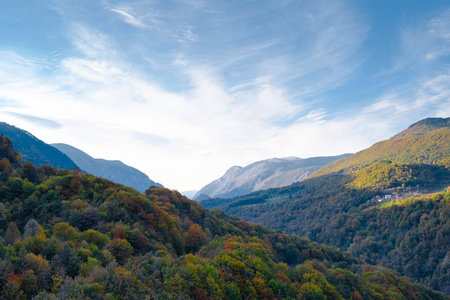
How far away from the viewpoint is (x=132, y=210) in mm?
33969

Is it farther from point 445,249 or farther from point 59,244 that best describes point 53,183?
point 445,249

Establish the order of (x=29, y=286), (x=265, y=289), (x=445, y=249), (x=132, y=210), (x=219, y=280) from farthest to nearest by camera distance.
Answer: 1. (x=445, y=249)
2. (x=132, y=210)
3. (x=265, y=289)
4. (x=219, y=280)
5. (x=29, y=286)

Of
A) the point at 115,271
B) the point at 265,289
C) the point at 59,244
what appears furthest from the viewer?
the point at 265,289

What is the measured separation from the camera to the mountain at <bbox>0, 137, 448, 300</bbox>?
48.0 ft

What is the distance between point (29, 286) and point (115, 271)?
4196 millimetres

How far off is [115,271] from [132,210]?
18.8m

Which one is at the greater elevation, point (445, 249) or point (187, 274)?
point (187, 274)

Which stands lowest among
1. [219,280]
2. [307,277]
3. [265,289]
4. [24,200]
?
[307,277]

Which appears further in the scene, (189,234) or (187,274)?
(189,234)

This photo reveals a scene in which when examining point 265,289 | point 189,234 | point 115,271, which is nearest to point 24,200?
point 189,234

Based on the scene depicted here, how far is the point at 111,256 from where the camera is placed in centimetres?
1936

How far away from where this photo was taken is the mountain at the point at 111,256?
576 inches

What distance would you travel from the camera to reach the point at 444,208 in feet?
435

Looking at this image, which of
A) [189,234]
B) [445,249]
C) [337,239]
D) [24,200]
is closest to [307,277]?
[189,234]
